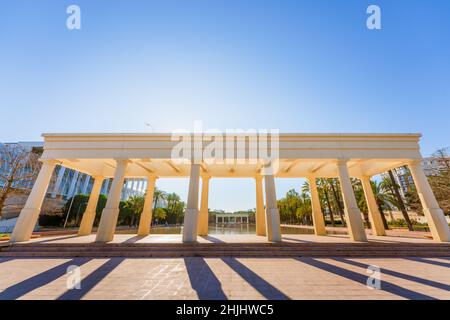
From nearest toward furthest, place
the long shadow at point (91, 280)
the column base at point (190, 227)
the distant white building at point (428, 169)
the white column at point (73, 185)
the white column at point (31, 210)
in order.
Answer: the long shadow at point (91, 280) < the column base at point (190, 227) < the white column at point (31, 210) < the distant white building at point (428, 169) < the white column at point (73, 185)

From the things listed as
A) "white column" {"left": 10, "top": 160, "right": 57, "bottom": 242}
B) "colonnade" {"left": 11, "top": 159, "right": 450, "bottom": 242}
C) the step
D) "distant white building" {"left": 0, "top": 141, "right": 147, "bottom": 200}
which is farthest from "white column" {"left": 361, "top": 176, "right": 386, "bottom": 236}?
"distant white building" {"left": 0, "top": 141, "right": 147, "bottom": 200}

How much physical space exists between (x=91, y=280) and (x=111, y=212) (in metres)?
6.33

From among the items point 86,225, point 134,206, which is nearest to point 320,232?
point 86,225

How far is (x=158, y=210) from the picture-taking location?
155 ft

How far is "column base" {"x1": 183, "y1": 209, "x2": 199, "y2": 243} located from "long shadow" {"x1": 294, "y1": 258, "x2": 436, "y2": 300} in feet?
18.1

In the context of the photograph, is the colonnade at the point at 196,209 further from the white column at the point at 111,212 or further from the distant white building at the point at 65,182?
the distant white building at the point at 65,182

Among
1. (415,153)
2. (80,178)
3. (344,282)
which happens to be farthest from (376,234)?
(80,178)

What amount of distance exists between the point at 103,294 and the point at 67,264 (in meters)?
4.44

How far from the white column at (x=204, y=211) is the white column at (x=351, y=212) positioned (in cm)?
991

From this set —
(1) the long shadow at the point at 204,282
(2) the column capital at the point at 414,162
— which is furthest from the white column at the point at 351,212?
(1) the long shadow at the point at 204,282

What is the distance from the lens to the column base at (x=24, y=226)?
10.3 m

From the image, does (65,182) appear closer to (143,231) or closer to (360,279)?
Result: (143,231)
